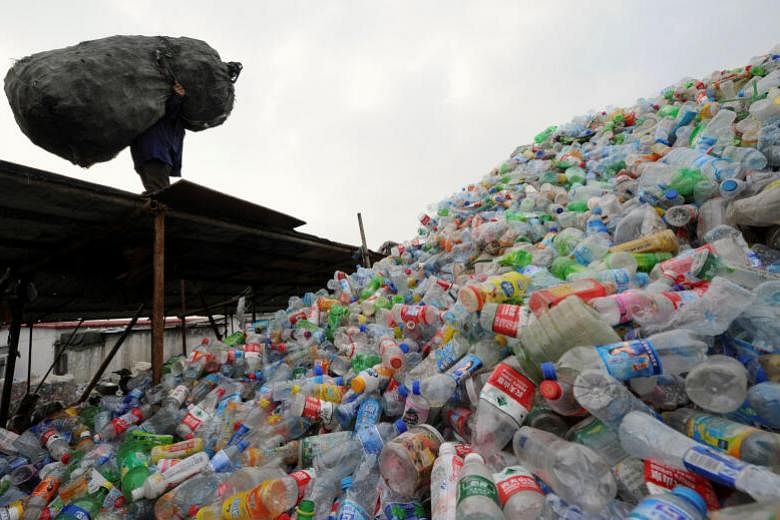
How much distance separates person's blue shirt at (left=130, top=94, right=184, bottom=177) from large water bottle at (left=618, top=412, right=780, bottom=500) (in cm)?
496

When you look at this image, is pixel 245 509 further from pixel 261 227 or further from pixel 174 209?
pixel 261 227

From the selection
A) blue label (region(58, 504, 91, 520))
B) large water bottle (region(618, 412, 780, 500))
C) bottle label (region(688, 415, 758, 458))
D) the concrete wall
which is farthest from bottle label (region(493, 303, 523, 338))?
the concrete wall

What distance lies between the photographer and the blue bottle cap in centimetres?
90

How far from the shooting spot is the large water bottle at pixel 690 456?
34.6 inches

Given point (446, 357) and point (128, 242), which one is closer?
point (446, 357)

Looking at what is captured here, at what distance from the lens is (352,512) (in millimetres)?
1454

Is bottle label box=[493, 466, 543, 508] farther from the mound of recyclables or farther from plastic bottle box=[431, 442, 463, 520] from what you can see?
plastic bottle box=[431, 442, 463, 520]

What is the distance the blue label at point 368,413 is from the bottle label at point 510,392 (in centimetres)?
79

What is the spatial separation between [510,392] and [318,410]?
1179mm

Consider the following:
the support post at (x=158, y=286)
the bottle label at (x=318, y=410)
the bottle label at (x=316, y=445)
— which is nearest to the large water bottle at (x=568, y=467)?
the bottle label at (x=316, y=445)

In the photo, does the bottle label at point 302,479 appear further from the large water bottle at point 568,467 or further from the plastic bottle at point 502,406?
the large water bottle at point 568,467

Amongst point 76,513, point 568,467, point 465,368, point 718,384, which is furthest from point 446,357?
point 76,513

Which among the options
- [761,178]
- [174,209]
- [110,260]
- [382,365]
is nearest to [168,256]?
[110,260]

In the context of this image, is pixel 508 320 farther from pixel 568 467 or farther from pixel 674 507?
pixel 674 507
